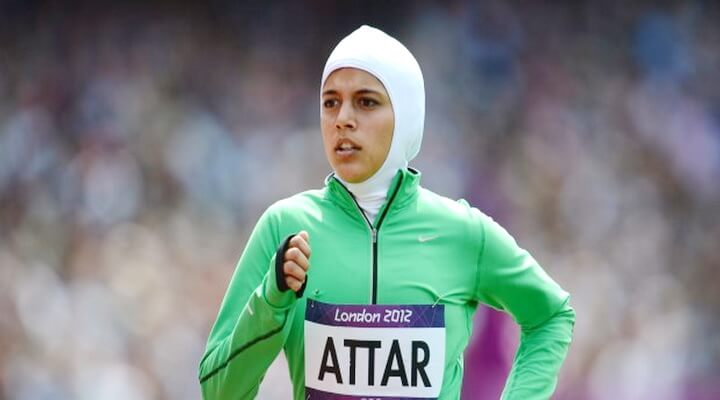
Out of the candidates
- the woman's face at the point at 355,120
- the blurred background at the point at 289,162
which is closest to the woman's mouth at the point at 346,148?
the woman's face at the point at 355,120

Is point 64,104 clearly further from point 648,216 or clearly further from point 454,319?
point 454,319

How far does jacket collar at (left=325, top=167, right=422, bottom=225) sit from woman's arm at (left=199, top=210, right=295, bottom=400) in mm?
130

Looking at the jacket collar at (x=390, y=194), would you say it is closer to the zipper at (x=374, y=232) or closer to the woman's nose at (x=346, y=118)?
the zipper at (x=374, y=232)

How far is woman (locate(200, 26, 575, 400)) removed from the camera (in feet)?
7.76

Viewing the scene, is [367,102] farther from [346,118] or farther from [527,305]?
[527,305]

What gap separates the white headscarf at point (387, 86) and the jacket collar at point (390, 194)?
0.05 ft

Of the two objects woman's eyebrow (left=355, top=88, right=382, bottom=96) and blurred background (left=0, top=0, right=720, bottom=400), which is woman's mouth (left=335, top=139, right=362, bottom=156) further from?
blurred background (left=0, top=0, right=720, bottom=400)

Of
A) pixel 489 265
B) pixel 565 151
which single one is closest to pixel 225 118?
pixel 565 151

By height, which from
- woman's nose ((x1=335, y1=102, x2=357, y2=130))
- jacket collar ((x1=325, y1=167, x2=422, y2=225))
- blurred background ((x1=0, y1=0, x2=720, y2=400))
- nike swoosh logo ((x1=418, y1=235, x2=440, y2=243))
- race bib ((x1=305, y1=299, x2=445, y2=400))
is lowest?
race bib ((x1=305, y1=299, x2=445, y2=400))

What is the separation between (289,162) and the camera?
5219 mm

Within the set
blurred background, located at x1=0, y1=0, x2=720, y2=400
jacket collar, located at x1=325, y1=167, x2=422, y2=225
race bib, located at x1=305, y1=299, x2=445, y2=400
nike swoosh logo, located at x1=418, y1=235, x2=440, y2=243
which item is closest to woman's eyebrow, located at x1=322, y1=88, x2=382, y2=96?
jacket collar, located at x1=325, y1=167, x2=422, y2=225

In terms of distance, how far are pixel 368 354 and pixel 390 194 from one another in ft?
1.04

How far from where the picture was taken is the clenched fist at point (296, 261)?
7.05 feet

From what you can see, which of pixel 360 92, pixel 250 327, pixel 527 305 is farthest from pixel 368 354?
pixel 360 92
